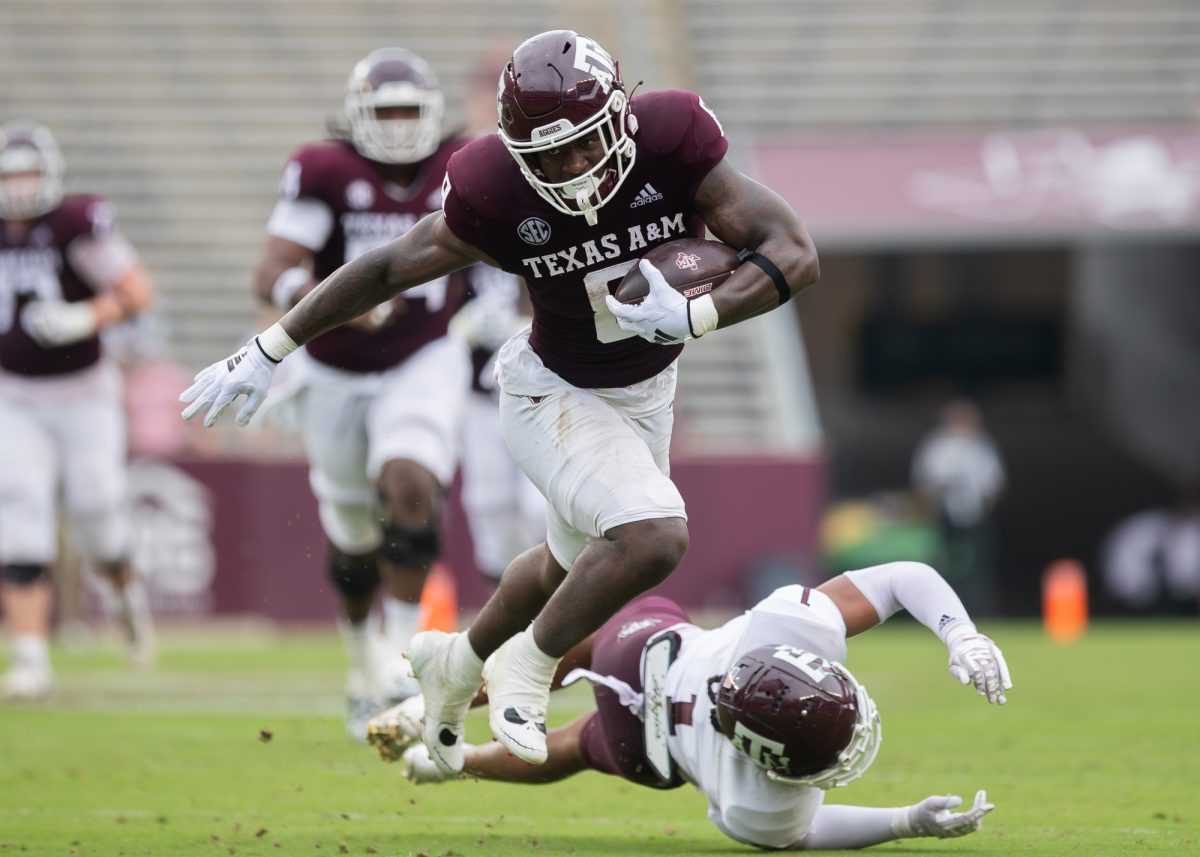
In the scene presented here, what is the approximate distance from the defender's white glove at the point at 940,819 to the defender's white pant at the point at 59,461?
4.90m

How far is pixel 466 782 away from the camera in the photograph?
591cm

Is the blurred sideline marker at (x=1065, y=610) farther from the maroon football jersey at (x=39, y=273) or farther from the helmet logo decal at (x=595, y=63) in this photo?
the helmet logo decal at (x=595, y=63)

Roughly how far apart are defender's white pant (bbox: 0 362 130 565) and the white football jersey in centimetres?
453

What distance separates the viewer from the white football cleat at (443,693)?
4.69 metres

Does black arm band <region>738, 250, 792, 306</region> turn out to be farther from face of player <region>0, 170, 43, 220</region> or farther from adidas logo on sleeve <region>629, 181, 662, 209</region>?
face of player <region>0, 170, 43, 220</region>

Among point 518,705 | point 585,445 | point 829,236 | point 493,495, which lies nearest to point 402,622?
point 493,495

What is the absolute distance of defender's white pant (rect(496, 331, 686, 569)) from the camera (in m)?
4.38

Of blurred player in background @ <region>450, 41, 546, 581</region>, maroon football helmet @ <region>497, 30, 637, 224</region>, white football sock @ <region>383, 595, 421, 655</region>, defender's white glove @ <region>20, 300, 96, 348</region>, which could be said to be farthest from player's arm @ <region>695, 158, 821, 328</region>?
defender's white glove @ <region>20, 300, 96, 348</region>

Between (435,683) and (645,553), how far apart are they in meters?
0.74

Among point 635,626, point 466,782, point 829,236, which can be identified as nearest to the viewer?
point 635,626

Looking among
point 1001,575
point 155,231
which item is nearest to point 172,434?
point 155,231

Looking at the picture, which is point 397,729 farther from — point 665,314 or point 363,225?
point 363,225

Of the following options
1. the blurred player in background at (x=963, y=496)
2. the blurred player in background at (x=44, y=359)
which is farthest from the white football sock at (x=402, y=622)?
the blurred player in background at (x=963, y=496)

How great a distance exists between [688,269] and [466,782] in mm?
2301
